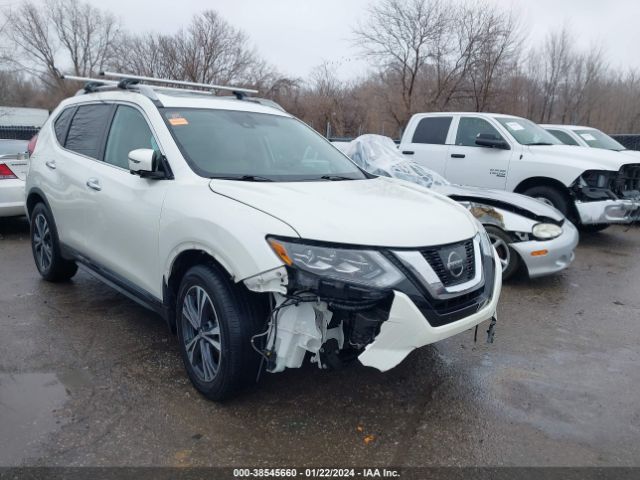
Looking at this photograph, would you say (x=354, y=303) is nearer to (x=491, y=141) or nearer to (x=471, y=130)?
(x=491, y=141)

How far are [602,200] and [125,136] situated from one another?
643cm

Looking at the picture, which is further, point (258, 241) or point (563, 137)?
point (563, 137)

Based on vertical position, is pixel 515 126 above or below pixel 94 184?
above

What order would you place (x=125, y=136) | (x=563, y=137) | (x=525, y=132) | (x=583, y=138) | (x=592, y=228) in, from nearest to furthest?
1. (x=125, y=136)
2. (x=525, y=132)
3. (x=592, y=228)
4. (x=583, y=138)
5. (x=563, y=137)

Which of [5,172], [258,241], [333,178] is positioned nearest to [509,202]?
[333,178]

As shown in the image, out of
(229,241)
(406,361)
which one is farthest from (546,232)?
(229,241)

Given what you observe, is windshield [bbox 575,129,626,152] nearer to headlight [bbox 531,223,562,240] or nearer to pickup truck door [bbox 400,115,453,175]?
pickup truck door [bbox 400,115,453,175]

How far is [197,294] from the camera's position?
291 centimetres

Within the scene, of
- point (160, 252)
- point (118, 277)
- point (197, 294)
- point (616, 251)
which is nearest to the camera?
point (197, 294)

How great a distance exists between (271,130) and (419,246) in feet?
5.99

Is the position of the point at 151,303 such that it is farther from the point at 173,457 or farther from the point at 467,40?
the point at 467,40

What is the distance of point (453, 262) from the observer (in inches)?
107

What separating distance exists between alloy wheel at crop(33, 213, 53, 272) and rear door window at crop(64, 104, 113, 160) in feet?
2.87

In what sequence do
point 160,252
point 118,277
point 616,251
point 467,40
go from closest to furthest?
point 160,252 → point 118,277 → point 616,251 → point 467,40
